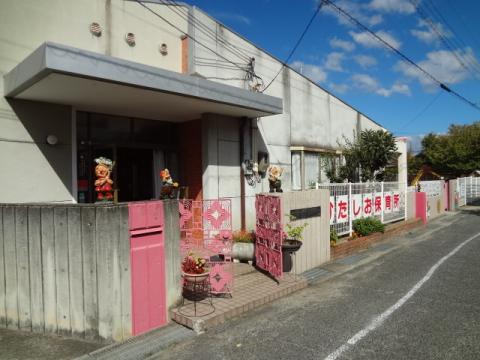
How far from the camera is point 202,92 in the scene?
26.5 feet

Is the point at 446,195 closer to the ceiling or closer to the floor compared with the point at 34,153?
closer to the floor

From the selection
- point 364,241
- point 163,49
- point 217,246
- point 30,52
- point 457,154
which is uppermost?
point 163,49

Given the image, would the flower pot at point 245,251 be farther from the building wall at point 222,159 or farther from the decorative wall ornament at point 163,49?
the decorative wall ornament at point 163,49

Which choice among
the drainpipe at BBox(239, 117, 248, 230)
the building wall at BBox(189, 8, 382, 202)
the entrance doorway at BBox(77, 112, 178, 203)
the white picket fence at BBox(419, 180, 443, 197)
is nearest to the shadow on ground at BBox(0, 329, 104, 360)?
the entrance doorway at BBox(77, 112, 178, 203)

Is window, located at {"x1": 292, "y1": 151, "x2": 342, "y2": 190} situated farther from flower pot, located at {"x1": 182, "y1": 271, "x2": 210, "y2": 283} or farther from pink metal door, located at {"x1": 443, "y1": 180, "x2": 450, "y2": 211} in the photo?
pink metal door, located at {"x1": 443, "y1": 180, "x2": 450, "y2": 211}

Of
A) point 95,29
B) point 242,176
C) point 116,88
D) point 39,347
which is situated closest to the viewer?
point 39,347

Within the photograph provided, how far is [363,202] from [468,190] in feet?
66.8

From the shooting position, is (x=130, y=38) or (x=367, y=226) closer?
(x=130, y=38)

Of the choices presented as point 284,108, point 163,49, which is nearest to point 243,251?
point 163,49

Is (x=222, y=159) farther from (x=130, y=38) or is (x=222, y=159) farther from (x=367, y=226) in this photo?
(x=367, y=226)

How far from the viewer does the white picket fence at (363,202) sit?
1033 centimetres

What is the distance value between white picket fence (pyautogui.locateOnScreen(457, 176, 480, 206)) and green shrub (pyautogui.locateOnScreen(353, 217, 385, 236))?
1579 cm

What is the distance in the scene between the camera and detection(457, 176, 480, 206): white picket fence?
2473cm

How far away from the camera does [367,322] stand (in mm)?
5242
